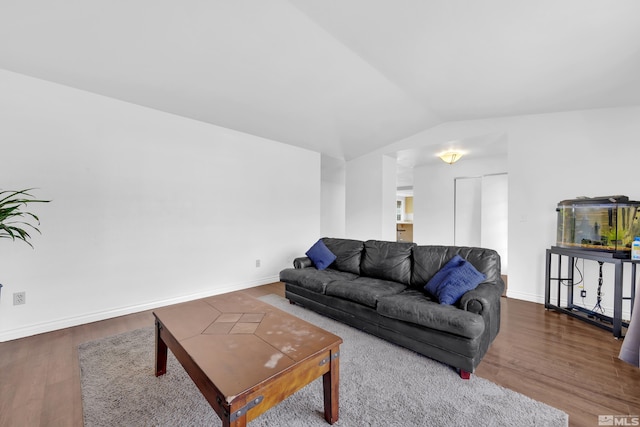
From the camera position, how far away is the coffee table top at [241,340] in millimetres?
1258

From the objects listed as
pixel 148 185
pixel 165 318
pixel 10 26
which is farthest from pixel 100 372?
pixel 10 26

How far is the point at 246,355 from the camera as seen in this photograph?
141cm

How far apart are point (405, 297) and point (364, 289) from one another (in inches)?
15.2

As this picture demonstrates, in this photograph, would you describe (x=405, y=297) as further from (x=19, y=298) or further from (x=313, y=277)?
(x=19, y=298)

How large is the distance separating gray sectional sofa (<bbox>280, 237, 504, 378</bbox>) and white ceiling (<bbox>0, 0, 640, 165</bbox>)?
5.90 feet

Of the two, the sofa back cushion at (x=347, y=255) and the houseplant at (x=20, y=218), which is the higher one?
the houseplant at (x=20, y=218)

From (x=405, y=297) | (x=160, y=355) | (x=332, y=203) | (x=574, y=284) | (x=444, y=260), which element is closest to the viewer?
(x=160, y=355)

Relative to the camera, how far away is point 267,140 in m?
4.52

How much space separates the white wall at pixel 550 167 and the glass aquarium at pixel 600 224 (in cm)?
34

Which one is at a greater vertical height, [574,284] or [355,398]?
[574,284]

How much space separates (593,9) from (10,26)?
4097 mm

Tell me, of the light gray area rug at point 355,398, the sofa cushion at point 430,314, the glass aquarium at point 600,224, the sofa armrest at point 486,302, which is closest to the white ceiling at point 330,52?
the glass aquarium at point 600,224

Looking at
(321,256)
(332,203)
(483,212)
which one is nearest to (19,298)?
(321,256)

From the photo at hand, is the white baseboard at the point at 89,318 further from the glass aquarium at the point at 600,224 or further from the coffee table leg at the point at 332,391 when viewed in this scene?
the glass aquarium at the point at 600,224
